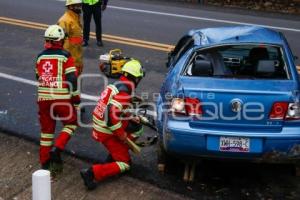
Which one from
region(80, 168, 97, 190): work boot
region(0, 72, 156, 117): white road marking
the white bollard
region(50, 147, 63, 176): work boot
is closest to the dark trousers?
region(0, 72, 156, 117): white road marking

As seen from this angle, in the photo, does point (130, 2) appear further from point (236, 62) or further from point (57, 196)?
point (57, 196)

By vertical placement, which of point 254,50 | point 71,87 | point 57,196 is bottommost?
point 57,196

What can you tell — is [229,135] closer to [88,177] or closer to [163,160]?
[163,160]

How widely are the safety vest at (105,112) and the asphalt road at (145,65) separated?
73cm

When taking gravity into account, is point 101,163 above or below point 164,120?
below

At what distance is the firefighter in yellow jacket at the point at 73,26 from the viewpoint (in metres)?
7.92

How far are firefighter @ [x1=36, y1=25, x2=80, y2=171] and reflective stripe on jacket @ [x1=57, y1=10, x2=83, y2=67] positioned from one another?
149 centimetres

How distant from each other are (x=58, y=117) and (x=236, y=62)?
241 centimetres

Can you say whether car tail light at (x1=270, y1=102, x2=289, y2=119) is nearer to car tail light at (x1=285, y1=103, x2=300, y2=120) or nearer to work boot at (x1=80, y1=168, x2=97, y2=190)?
car tail light at (x1=285, y1=103, x2=300, y2=120)


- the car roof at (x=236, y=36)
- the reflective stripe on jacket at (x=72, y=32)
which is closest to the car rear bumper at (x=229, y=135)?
the car roof at (x=236, y=36)

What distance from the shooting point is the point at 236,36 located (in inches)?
258

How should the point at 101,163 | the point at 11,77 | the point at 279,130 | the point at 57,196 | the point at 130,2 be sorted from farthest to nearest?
the point at 130,2 → the point at 11,77 → the point at 101,163 → the point at 57,196 → the point at 279,130

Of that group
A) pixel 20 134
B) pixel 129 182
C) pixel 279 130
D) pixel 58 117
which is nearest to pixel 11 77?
pixel 20 134

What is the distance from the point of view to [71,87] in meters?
6.45
